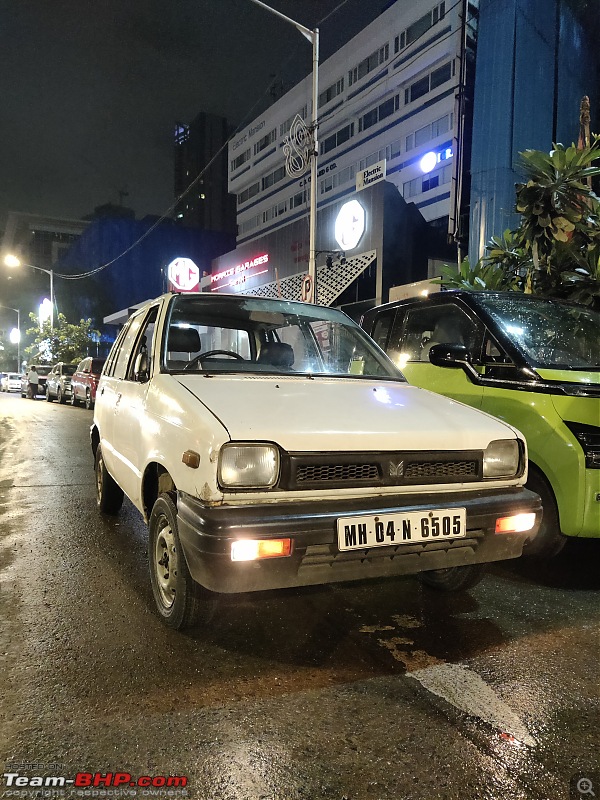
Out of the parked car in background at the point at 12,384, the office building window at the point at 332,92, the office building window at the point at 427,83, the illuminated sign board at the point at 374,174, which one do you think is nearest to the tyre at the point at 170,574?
the illuminated sign board at the point at 374,174

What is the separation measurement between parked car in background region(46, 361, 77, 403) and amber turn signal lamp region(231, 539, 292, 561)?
21522mm

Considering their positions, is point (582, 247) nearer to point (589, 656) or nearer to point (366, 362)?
point (366, 362)

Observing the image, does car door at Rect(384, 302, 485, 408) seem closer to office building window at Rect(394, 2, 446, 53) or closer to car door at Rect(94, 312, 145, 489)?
car door at Rect(94, 312, 145, 489)

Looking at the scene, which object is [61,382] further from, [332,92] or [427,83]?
[332,92]

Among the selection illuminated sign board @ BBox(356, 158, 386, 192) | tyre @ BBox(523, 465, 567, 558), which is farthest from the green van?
illuminated sign board @ BBox(356, 158, 386, 192)

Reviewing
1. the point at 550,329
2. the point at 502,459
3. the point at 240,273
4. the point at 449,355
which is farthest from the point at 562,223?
the point at 240,273

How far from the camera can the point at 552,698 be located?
90.4 inches

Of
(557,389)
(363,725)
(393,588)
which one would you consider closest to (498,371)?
(557,389)

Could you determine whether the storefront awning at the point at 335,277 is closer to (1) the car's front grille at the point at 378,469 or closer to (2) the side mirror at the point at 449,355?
(2) the side mirror at the point at 449,355

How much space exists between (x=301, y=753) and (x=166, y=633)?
1104mm

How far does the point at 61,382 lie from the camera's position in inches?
883

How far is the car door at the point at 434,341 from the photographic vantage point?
420 cm

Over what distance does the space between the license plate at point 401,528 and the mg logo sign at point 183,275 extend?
86.3ft

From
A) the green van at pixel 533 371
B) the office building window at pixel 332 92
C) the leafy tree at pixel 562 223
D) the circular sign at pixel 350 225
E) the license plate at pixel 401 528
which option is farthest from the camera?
the office building window at pixel 332 92
